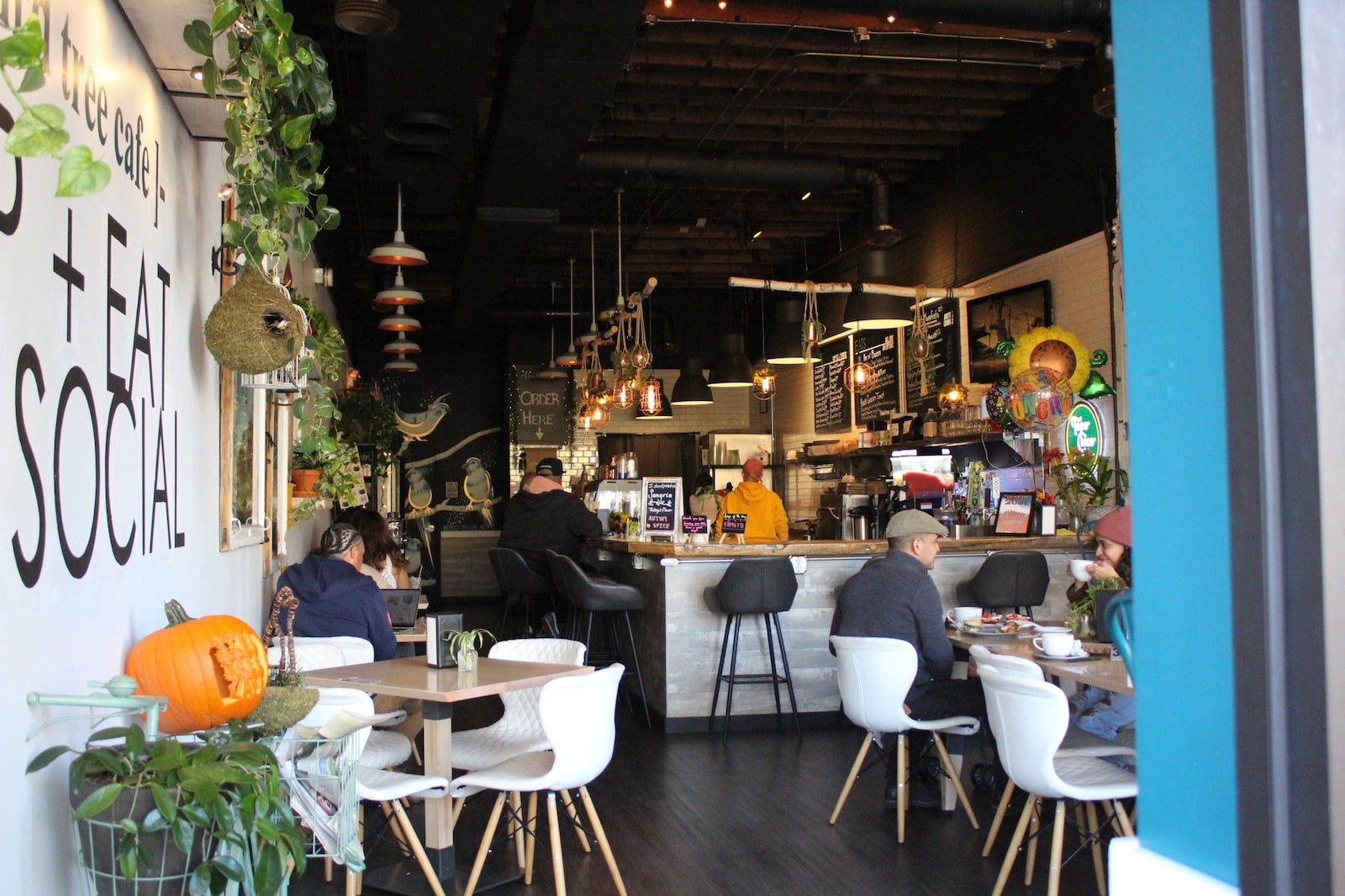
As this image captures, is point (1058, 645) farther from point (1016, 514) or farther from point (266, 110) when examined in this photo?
point (1016, 514)

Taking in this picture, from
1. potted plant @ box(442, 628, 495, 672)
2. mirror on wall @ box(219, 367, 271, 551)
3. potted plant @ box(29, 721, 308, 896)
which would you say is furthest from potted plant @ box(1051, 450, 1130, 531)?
potted plant @ box(29, 721, 308, 896)

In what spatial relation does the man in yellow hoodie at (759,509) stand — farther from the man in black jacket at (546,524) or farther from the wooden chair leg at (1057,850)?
the wooden chair leg at (1057,850)

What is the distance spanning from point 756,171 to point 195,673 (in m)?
6.90

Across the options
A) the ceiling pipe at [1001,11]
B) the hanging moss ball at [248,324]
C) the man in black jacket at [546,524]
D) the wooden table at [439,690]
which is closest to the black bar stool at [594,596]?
the man in black jacket at [546,524]

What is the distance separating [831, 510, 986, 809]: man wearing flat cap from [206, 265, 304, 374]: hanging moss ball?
271cm

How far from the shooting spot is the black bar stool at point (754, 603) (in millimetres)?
6684

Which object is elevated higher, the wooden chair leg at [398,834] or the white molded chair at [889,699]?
the white molded chair at [889,699]

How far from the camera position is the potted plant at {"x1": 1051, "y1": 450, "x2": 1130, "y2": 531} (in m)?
6.86

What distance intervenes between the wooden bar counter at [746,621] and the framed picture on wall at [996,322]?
199 centimetres

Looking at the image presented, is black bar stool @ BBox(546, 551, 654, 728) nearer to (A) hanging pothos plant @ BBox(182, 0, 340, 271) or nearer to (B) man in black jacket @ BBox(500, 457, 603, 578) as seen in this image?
(B) man in black jacket @ BBox(500, 457, 603, 578)

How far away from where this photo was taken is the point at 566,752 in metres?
3.73

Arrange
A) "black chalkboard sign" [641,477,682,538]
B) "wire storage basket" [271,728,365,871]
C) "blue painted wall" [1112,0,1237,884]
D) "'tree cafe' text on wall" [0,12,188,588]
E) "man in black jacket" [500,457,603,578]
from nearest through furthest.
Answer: "blue painted wall" [1112,0,1237,884], "'tree cafe' text on wall" [0,12,188,588], "wire storage basket" [271,728,365,871], "black chalkboard sign" [641,477,682,538], "man in black jacket" [500,457,603,578]

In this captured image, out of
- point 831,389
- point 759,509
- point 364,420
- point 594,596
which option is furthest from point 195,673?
point 831,389

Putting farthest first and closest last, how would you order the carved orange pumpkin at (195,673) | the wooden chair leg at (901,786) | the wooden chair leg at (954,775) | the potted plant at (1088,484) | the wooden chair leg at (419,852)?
the potted plant at (1088,484) < the wooden chair leg at (954,775) < the wooden chair leg at (901,786) < the wooden chair leg at (419,852) < the carved orange pumpkin at (195,673)
